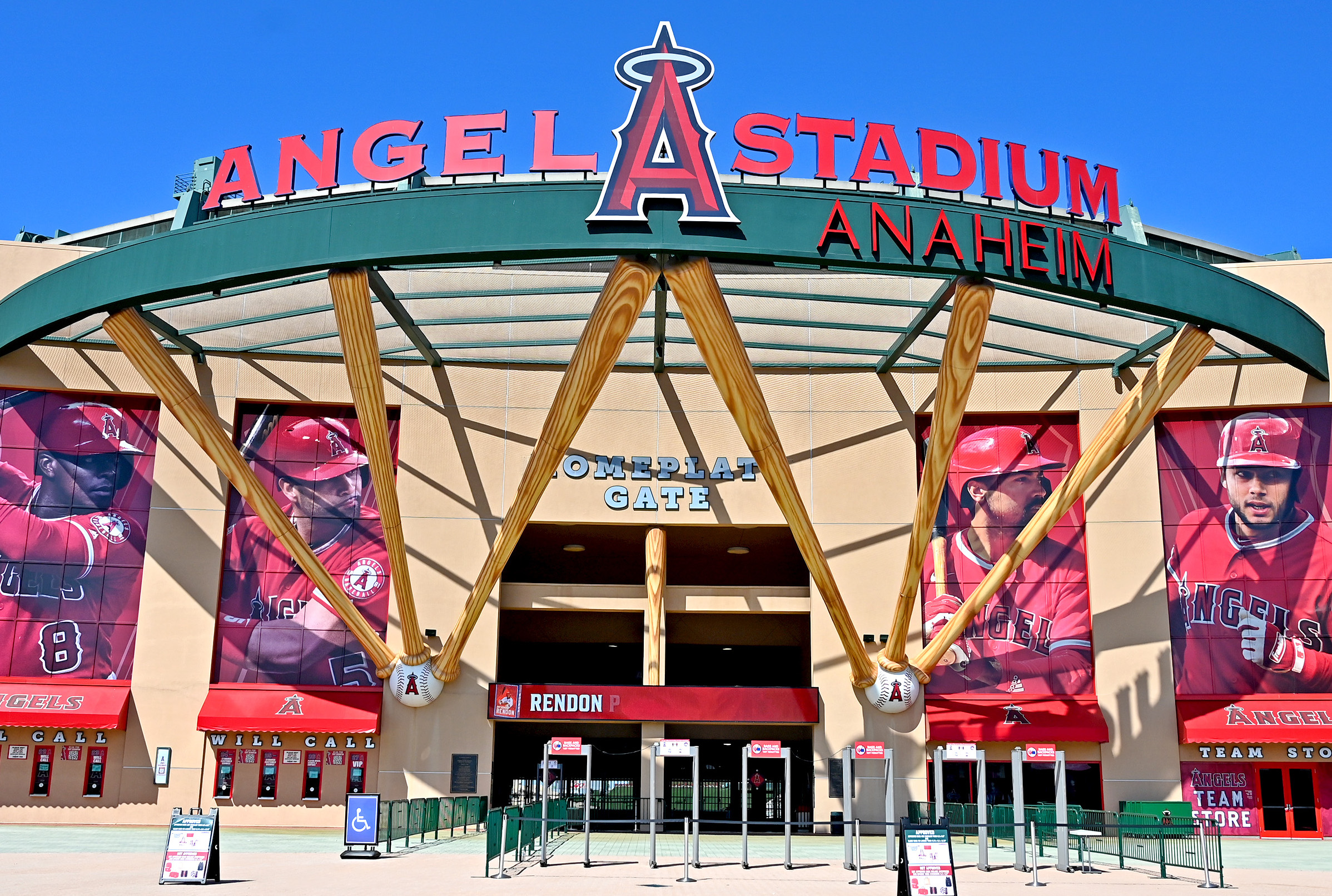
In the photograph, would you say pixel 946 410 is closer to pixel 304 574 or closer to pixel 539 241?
pixel 539 241

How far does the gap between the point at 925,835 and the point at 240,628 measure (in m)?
28.0

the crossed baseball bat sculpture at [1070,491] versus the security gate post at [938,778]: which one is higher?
the crossed baseball bat sculpture at [1070,491]

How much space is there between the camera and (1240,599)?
3944cm

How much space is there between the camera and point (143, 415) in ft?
135

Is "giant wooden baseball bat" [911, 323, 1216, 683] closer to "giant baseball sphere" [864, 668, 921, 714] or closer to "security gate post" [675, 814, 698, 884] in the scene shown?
"giant baseball sphere" [864, 668, 921, 714]

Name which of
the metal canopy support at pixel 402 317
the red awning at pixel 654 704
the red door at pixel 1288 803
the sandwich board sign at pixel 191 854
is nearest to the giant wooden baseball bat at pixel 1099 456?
the red awning at pixel 654 704

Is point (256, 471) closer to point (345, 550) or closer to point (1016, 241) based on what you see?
point (345, 550)

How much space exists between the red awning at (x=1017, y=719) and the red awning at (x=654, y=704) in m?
4.18

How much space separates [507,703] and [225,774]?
9.13 metres

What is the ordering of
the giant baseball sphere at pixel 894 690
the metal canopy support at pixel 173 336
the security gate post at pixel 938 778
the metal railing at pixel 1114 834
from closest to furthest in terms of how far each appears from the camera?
the metal railing at pixel 1114 834, the security gate post at pixel 938 778, the metal canopy support at pixel 173 336, the giant baseball sphere at pixel 894 690

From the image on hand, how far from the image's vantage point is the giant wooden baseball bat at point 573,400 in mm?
28094

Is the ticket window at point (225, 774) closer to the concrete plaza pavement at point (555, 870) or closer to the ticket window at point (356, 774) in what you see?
the ticket window at point (356, 774)

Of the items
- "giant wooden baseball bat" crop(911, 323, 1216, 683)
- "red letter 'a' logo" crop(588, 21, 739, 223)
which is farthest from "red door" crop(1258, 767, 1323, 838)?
"red letter 'a' logo" crop(588, 21, 739, 223)

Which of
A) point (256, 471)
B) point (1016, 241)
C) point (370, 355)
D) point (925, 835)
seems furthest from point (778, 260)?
point (256, 471)
